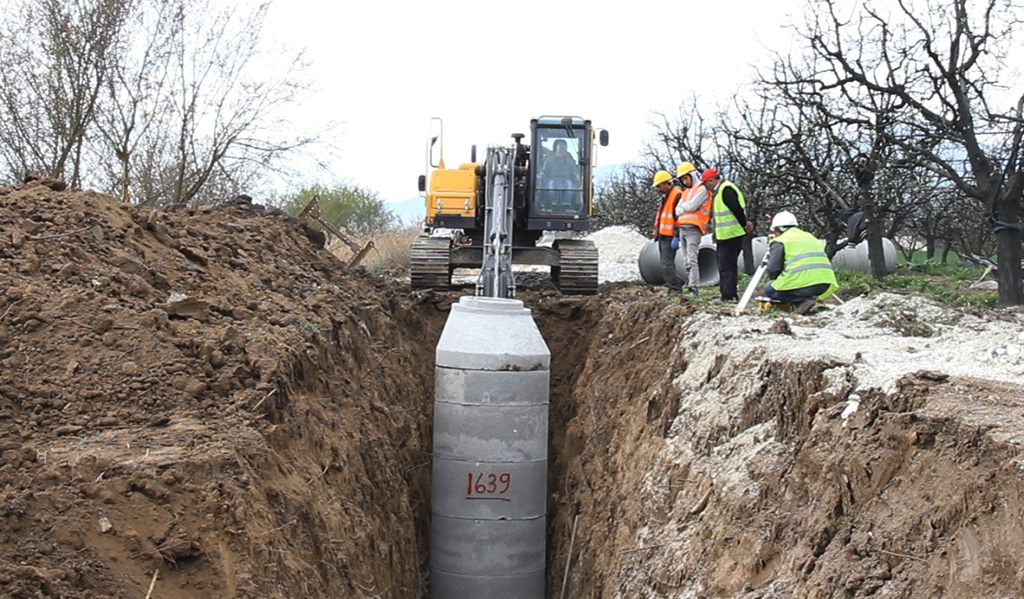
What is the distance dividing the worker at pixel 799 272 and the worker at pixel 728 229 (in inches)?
42.5

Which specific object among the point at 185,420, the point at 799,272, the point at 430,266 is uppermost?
the point at 799,272

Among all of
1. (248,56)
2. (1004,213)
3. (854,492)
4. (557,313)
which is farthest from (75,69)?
(854,492)

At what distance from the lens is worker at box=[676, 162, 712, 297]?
13352 millimetres

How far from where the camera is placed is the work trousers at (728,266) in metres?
12.8

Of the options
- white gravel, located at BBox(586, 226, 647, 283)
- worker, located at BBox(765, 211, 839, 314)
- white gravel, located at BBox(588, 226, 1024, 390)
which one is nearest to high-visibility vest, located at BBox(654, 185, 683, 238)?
worker, located at BBox(765, 211, 839, 314)

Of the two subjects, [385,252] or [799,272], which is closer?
[799,272]

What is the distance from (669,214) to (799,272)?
3.16 metres

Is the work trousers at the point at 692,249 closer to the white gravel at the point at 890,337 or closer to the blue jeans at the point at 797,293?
the blue jeans at the point at 797,293

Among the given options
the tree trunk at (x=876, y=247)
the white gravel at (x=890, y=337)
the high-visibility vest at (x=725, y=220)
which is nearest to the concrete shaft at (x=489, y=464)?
the white gravel at (x=890, y=337)

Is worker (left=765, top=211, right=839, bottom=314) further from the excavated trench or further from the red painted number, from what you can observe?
the red painted number

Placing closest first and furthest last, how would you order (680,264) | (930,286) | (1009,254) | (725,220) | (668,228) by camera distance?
(1009,254) < (725,220) < (668,228) < (930,286) < (680,264)

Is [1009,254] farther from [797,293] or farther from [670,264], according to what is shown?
[670,264]

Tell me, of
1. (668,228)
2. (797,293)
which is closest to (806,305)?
(797,293)

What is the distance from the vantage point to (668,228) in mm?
13938
